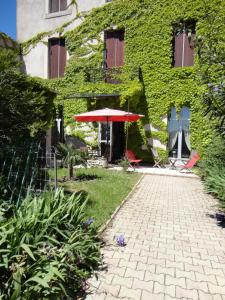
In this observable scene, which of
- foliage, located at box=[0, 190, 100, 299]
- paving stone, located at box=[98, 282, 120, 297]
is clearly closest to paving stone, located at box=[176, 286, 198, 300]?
paving stone, located at box=[98, 282, 120, 297]

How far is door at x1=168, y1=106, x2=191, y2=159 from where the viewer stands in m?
15.0

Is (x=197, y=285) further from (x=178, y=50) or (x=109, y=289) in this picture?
(x=178, y=50)

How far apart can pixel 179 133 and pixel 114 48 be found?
6.25m

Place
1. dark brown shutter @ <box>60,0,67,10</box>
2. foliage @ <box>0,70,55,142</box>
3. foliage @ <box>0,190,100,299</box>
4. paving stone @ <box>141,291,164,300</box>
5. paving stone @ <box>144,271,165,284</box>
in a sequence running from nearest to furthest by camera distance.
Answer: foliage @ <box>0,190,100,299</box> → paving stone @ <box>141,291,164,300</box> → paving stone @ <box>144,271,165,284</box> → foliage @ <box>0,70,55,142</box> → dark brown shutter @ <box>60,0,67,10</box>

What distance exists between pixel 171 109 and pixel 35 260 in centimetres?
1308

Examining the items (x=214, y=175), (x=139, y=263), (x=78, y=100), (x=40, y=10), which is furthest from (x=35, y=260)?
(x=40, y=10)

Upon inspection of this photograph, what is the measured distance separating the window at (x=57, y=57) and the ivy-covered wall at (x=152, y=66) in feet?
7.87

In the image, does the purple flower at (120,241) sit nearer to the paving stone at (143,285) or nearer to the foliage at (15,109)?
the paving stone at (143,285)

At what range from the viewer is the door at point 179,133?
1501cm

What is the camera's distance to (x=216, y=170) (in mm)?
8180

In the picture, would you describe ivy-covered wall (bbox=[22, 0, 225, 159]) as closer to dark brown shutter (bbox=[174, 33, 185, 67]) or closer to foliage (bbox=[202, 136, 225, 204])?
dark brown shutter (bbox=[174, 33, 185, 67])

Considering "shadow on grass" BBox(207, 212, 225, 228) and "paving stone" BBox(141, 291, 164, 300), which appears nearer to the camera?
"paving stone" BBox(141, 291, 164, 300)

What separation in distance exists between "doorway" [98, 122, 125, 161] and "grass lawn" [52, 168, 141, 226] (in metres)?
3.96

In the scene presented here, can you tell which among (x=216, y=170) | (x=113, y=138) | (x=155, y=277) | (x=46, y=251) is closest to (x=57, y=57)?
(x=113, y=138)
